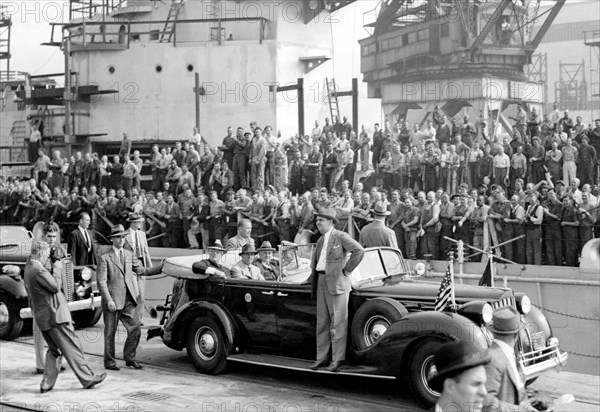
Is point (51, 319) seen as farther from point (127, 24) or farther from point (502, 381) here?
point (127, 24)

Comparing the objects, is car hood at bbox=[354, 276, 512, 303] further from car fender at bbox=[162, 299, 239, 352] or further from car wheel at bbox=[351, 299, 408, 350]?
car fender at bbox=[162, 299, 239, 352]

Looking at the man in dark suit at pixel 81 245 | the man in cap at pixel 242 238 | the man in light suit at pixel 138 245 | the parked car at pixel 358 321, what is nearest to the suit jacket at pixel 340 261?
the parked car at pixel 358 321

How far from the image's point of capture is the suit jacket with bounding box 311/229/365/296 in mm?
8914

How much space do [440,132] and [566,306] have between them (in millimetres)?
7439

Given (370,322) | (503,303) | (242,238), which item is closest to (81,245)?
(242,238)

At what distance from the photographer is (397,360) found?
27.1 feet

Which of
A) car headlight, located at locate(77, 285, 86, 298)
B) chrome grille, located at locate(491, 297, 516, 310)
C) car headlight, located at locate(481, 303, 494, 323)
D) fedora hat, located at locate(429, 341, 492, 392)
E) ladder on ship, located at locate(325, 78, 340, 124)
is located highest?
ladder on ship, located at locate(325, 78, 340, 124)

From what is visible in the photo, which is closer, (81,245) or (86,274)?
(86,274)

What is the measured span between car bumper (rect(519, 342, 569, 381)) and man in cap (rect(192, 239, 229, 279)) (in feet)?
12.9

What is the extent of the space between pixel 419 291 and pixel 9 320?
6752 millimetres

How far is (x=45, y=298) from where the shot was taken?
8.92 meters

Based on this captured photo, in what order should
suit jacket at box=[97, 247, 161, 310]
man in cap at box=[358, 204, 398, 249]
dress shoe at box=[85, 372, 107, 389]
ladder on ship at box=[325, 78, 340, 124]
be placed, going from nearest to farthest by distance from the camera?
dress shoe at box=[85, 372, 107, 389]
suit jacket at box=[97, 247, 161, 310]
man in cap at box=[358, 204, 398, 249]
ladder on ship at box=[325, 78, 340, 124]

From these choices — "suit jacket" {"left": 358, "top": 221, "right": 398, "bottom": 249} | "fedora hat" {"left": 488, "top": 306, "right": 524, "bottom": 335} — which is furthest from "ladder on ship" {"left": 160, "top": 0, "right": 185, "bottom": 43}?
"fedora hat" {"left": 488, "top": 306, "right": 524, "bottom": 335}

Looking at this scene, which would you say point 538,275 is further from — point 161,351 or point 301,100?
point 301,100
